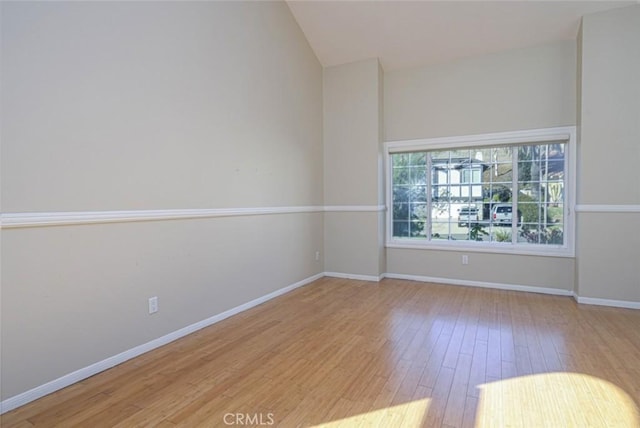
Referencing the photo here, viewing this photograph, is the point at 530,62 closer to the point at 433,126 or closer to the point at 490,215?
the point at 433,126

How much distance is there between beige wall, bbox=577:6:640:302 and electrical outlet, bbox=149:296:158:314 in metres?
4.12

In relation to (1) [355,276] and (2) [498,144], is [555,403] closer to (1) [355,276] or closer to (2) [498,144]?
(1) [355,276]

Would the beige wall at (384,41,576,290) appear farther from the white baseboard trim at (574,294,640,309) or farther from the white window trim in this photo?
the white baseboard trim at (574,294,640,309)

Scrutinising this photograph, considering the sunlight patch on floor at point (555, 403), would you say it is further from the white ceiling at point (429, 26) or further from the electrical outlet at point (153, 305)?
the white ceiling at point (429, 26)

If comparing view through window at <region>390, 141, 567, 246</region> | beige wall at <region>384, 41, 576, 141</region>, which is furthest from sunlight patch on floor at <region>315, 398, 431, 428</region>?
beige wall at <region>384, 41, 576, 141</region>

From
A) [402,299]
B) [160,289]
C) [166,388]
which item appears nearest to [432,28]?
[402,299]

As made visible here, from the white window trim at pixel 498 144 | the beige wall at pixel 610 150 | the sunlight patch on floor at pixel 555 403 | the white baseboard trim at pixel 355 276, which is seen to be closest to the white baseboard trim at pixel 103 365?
the white baseboard trim at pixel 355 276

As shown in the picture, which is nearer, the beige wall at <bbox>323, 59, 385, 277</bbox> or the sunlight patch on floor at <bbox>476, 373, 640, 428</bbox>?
the sunlight patch on floor at <bbox>476, 373, 640, 428</bbox>

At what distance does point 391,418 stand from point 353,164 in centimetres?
340

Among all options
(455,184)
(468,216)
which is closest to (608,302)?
(468,216)

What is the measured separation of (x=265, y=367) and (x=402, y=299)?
1976mm

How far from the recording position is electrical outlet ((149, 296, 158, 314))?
2.42 m

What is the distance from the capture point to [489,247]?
4137 millimetres

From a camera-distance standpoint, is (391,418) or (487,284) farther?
(487,284)
